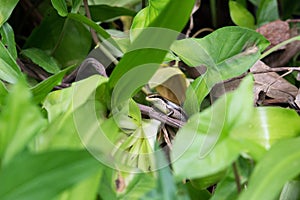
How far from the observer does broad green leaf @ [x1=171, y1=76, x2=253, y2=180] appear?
11.8 inches

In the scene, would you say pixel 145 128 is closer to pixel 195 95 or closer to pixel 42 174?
pixel 195 95

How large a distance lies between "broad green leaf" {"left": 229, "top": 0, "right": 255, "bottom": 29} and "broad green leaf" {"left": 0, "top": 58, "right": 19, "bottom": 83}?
439 mm

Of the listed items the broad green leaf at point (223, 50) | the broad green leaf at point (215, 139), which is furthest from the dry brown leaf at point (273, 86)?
the broad green leaf at point (215, 139)

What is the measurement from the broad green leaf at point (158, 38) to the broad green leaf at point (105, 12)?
32cm

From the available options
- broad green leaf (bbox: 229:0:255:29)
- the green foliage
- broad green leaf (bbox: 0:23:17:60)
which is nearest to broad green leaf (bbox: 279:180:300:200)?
the green foliage

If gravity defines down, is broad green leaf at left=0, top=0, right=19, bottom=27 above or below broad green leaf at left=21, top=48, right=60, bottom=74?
above

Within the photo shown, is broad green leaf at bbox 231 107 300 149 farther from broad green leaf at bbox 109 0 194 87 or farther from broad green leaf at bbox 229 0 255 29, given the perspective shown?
broad green leaf at bbox 229 0 255 29

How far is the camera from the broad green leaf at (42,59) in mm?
616

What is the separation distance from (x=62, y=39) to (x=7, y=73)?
9.4 inches

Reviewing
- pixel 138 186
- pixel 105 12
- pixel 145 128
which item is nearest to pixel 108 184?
pixel 138 186

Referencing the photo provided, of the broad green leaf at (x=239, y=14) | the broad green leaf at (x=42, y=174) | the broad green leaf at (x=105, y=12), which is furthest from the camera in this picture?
the broad green leaf at (x=239, y=14)

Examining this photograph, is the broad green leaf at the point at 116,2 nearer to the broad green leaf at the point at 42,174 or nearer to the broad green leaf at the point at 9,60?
the broad green leaf at the point at 9,60

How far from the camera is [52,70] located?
0.62 meters

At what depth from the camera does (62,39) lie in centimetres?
72
